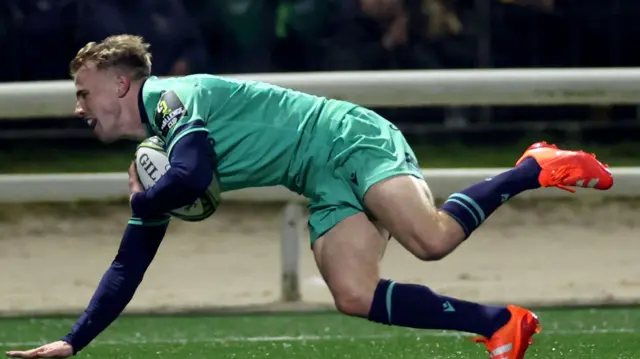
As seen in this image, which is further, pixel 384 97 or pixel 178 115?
pixel 384 97

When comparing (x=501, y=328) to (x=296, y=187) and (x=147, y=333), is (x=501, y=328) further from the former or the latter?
(x=147, y=333)

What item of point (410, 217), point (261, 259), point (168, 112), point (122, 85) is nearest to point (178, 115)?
point (168, 112)

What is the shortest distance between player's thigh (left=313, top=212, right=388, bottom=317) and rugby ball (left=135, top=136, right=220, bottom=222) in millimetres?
378

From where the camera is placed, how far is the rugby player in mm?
4926

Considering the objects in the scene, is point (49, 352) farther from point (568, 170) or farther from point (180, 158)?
point (568, 170)

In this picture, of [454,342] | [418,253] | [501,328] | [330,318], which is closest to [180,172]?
[418,253]

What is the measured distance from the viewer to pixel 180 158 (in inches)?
189

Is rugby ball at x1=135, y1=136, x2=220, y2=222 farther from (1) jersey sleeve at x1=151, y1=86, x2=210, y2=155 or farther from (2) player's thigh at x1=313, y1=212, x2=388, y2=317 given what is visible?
(2) player's thigh at x1=313, y1=212, x2=388, y2=317

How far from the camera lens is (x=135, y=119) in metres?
5.10

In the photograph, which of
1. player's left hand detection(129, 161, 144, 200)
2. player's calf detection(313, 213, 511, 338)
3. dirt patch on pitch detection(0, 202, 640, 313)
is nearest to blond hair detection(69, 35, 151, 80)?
Answer: player's left hand detection(129, 161, 144, 200)

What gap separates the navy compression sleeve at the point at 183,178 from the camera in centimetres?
479

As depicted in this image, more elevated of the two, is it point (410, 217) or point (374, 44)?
point (410, 217)

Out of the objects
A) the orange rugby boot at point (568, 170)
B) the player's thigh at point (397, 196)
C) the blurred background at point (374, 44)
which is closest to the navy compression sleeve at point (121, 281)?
the player's thigh at point (397, 196)

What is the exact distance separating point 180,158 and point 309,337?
186 cm
